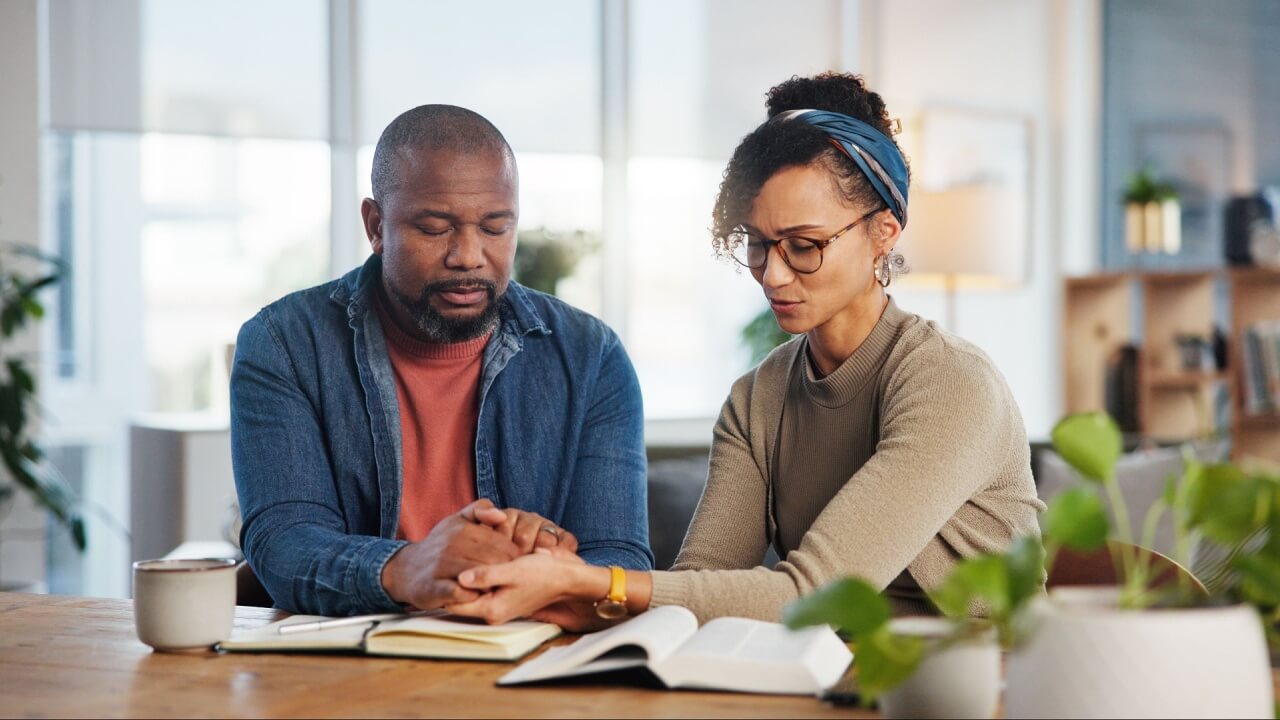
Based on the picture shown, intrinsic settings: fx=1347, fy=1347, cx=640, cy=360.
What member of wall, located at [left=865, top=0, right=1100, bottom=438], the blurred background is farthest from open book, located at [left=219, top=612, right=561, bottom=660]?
wall, located at [left=865, top=0, right=1100, bottom=438]

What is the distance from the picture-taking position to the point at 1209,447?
4145 mm

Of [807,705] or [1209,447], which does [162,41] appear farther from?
[807,705]

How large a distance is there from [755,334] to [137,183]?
93.4 inches

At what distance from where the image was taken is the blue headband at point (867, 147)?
1.71 meters

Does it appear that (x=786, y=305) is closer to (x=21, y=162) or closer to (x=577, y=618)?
(x=577, y=618)

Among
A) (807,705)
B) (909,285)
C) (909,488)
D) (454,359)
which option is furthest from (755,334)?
(807,705)

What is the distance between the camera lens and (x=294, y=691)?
1174 millimetres

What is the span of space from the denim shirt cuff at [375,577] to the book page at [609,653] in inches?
14.7

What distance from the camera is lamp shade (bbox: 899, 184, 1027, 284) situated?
174 inches

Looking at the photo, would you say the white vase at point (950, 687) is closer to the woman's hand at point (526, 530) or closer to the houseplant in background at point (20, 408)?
the woman's hand at point (526, 530)

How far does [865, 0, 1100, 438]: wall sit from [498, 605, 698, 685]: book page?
4.58 metres

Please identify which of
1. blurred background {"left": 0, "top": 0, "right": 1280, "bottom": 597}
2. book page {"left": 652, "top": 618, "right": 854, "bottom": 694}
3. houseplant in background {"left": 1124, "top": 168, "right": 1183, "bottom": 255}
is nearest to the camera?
book page {"left": 652, "top": 618, "right": 854, "bottom": 694}

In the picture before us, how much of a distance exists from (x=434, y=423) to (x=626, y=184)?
3.31 m

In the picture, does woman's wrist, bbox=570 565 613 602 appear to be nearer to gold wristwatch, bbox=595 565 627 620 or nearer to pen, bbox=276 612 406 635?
gold wristwatch, bbox=595 565 627 620
